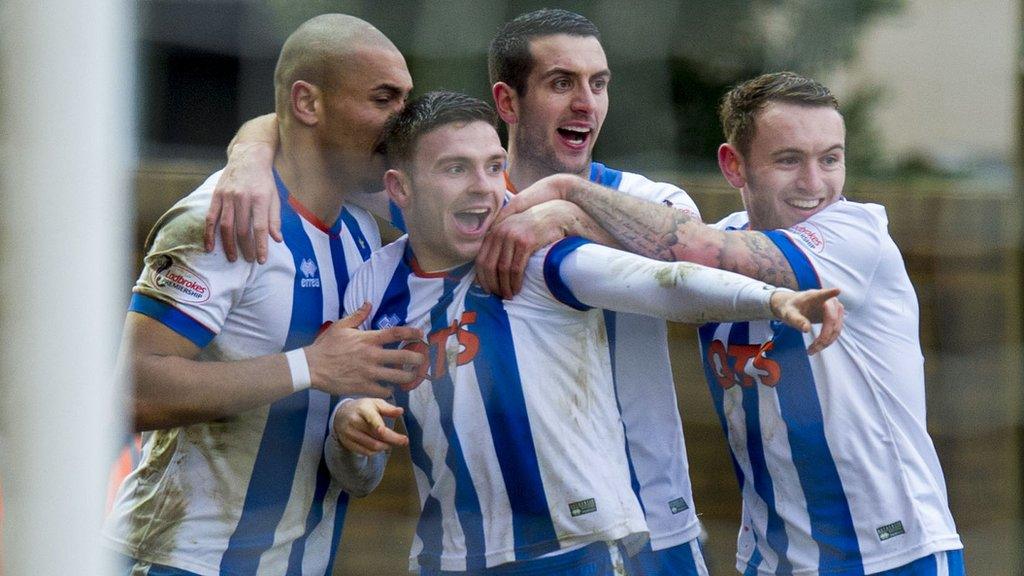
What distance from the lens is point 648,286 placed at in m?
1.16

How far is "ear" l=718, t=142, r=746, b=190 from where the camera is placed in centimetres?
129

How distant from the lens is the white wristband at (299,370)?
3.98ft

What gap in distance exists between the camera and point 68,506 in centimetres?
74

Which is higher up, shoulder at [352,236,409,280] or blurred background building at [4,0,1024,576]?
blurred background building at [4,0,1024,576]

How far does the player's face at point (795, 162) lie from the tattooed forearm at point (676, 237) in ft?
0.20

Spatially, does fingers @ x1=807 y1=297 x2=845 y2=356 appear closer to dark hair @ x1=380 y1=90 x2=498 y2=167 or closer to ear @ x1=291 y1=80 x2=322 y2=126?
dark hair @ x1=380 y1=90 x2=498 y2=167

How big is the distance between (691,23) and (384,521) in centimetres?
67

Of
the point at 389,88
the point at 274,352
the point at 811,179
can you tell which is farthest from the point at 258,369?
the point at 811,179

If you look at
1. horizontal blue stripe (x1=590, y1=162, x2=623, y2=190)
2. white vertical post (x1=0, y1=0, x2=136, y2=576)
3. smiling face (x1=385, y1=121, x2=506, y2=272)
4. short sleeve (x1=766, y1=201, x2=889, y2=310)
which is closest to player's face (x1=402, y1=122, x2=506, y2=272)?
smiling face (x1=385, y1=121, x2=506, y2=272)

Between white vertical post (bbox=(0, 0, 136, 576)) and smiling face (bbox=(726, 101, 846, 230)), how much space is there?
0.76m

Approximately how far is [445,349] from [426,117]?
26 centimetres

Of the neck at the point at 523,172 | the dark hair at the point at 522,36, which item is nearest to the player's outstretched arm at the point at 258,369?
the neck at the point at 523,172

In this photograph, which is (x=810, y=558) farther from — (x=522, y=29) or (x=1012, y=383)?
(x=522, y=29)

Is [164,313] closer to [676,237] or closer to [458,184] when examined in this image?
[458,184]
